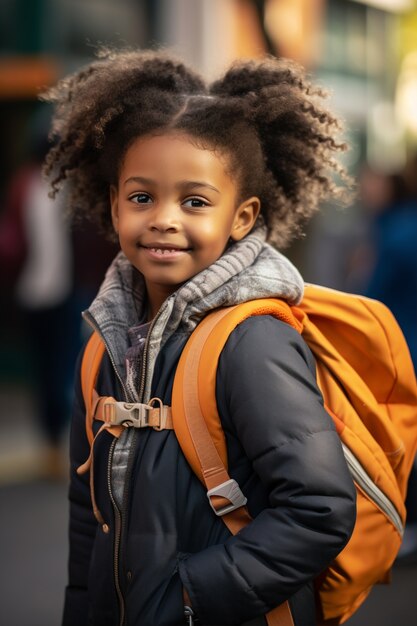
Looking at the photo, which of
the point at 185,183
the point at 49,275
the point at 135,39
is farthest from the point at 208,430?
the point at 135,39

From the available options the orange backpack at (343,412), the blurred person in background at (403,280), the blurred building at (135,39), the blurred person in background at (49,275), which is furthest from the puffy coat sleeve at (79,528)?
the blurred building at (135,39)

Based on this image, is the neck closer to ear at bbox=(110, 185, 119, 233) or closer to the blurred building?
ear at bbox=(110, 185, 119, 233)

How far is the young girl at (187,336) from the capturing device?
2.38 meters

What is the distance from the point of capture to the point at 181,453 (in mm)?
2471

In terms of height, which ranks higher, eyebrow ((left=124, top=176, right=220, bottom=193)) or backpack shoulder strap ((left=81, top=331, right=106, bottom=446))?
eyebrow ((left=124, top=176, right=220, bottom=193))

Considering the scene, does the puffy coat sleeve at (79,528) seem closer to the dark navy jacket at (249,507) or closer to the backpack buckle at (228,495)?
the dark navy jacket at (249,507)

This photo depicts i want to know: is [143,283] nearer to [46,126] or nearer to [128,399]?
[128,399]

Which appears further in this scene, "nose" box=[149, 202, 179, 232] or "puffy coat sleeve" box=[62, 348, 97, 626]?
"puffy coat sleeve" box=[62, 348, 97, 626]

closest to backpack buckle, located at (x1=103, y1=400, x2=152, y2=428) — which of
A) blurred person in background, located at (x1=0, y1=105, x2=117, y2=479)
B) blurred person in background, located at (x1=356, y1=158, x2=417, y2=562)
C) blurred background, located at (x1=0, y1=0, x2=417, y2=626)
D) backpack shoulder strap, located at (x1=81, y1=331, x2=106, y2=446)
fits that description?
backpack shoulder strap, located at (x1=81, y1=331, x2=106, y2=446)

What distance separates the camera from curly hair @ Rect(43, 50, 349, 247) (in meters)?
2.67

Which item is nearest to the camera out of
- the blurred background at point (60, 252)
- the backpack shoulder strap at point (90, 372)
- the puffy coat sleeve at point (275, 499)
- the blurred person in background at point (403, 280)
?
the puffy coat sleeve at point (275, 499)

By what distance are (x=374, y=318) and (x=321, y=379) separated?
0.23m

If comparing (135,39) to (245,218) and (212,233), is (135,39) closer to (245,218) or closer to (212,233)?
(245,218)

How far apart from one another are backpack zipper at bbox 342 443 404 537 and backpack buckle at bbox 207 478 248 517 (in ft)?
0.99
